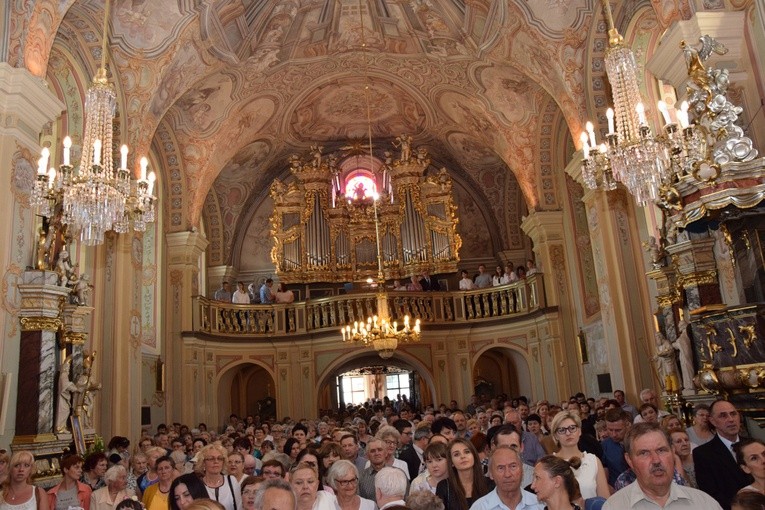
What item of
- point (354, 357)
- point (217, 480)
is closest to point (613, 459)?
point (217, 480)

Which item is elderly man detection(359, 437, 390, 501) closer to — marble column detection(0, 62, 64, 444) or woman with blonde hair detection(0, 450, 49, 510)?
woman with blonde hair detection(0, 450, 49, 510)

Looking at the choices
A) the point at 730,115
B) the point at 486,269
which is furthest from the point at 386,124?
the point at 730,115

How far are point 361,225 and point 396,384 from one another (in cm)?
725

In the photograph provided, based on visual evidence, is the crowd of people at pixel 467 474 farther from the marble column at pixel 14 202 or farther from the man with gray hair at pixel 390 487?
the marble column at pixel 14 202

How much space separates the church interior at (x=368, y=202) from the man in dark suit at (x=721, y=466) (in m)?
2.16

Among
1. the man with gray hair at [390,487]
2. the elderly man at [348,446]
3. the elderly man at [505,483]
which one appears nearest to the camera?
the elderly man at [505,483]

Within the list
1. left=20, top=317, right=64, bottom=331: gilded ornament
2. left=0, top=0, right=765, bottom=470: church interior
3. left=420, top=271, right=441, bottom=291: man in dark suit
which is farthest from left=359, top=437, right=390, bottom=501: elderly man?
left=420, top=271, right=441, bottom=291: man in dark suit

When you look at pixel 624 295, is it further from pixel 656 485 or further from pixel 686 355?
pixel 656 485

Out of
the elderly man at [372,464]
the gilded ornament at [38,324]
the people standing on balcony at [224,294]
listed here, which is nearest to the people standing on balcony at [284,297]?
the people standing on balcony at [224,294]

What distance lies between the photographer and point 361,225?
21188mm

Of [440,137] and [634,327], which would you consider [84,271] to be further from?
[440,137]

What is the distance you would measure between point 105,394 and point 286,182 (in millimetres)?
11170

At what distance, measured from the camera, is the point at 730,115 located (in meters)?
7.52

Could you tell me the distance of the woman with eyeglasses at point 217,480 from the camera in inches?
221
